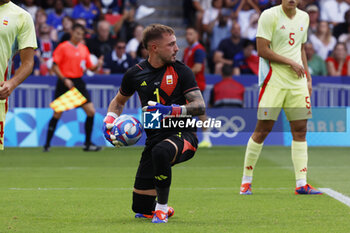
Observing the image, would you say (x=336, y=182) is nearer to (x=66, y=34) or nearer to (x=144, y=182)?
(x=144, y=182)

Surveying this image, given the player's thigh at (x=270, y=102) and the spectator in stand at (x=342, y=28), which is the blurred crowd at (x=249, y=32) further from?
the player's thigh at (x=270, y=102)

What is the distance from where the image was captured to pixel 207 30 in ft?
68.6

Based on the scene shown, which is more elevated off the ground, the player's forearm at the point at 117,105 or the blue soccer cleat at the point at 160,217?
the player's forearm at the point at 117,105

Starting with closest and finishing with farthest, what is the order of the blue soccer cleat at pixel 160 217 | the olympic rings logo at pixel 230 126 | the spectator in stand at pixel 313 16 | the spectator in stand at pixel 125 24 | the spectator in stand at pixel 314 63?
the blue soccer cleat at pixel 160 217
the olympic rings logo at pixel 230 126
the spectator in stand at pixel 314 63
the spectator in stand at pixel 125 24
the spectator in stand at pixel 313 16

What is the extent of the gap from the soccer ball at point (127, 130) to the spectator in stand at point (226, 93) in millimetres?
9964

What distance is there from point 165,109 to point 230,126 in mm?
10631

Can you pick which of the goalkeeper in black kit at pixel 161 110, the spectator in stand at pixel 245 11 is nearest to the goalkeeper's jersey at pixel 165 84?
the goalkeeper in black kit at pixel 161 110

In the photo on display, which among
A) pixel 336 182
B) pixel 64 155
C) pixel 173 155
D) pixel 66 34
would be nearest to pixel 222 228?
pixel 173 155

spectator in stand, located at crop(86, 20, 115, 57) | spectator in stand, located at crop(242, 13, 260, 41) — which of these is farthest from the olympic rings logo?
spectator in stand, located at crop(242, 13, 260, 41)

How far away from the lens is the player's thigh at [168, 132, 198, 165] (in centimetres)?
694

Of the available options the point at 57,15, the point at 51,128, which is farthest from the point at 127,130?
the point at 57,15

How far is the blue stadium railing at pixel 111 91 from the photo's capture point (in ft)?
58.6

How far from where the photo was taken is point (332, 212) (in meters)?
7.49

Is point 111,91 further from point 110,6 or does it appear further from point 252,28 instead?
point 252,28
